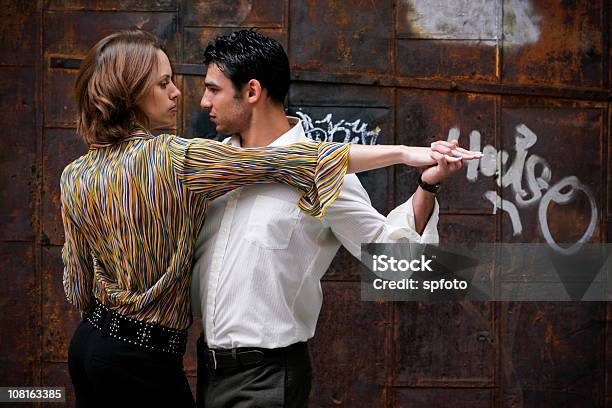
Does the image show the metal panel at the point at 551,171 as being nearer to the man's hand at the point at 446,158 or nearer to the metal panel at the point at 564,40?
the metal panel at the point at 564,40

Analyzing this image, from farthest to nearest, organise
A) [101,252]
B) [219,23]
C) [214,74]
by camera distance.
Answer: [219,23]
[214,74]
[101,252]

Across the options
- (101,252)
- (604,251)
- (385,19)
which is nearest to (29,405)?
(101,252)

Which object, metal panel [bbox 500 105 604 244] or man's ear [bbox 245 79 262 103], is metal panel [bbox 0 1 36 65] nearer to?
Answer: man's ear [bbox 245 79 262 103]

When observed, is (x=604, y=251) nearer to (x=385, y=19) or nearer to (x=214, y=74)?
(x=385, y=19)

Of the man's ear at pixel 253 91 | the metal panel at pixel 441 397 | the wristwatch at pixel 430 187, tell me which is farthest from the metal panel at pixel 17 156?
the wristwatch at pixel 430 187

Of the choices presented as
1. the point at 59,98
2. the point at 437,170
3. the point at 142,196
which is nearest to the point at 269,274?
the point at 142,196

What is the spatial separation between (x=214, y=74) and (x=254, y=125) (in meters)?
0.21

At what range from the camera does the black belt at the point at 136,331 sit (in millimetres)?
2227

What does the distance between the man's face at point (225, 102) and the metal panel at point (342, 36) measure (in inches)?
60.4

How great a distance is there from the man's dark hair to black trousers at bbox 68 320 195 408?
2.89 ft

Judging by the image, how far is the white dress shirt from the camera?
2287 millimetres

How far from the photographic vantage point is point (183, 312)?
2320mm

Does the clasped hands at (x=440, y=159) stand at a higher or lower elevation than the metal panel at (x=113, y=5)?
lower

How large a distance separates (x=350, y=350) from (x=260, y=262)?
191 centimetres
